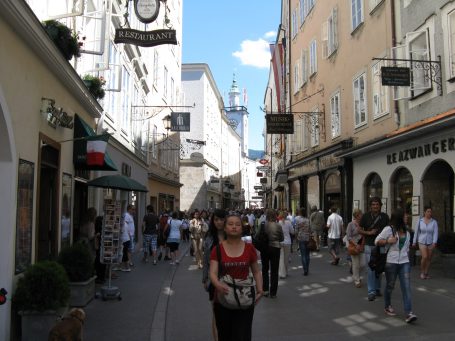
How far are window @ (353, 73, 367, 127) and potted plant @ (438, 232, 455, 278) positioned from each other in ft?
24.5

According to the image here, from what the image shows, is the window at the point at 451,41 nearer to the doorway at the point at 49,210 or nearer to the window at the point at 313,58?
the doorway at the point at 49,210

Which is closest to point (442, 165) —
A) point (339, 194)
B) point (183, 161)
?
point (339, 194)

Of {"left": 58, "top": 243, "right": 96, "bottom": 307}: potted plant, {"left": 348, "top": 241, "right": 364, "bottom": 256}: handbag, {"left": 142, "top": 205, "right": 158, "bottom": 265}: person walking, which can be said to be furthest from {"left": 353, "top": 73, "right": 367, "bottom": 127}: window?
{"left": 58, "top": 243, "right": 96, "bottom": 307}: potted plant

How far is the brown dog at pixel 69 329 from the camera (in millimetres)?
4781

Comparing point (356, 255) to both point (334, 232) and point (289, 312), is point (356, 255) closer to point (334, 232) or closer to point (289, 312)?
point (289, 312)

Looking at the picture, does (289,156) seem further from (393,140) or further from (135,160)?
(393,140)

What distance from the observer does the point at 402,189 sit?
16453 millimetres

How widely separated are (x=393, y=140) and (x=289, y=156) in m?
18.7

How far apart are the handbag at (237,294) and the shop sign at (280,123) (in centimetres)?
1995

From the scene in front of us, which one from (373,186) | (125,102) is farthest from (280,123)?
(125,102)

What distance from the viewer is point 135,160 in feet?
76.8

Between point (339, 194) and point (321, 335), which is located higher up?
point (339, 194)

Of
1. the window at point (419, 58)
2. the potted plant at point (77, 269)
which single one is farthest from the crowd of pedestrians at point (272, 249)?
the window at point (419, 58)

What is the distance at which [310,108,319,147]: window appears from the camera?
84.4 ft
